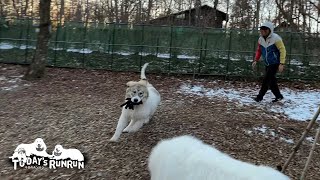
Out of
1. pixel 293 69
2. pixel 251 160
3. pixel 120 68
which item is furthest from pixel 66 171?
pixel 293 69

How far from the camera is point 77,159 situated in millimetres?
4914

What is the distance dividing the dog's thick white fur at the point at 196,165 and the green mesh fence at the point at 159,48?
1006cm

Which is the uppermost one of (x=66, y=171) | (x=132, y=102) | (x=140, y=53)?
(x=140, y=53)

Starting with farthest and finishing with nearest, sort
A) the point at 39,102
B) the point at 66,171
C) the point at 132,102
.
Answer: the point at 39,102 < the point at 132,102 < the point at 66,171

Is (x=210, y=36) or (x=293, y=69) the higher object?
(x=210, y=36)

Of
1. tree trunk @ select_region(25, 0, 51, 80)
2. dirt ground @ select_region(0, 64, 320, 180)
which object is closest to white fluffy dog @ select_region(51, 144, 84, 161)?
dirt ground @ select_region(0, 64, 320, 180)

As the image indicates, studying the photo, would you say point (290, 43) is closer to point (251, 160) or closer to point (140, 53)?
point (140, 53)

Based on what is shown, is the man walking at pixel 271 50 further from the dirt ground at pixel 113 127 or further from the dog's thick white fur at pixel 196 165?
the dog's thick white fur at pixel 196 165

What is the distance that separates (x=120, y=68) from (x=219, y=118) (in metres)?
6.59

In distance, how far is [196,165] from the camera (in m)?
2.41

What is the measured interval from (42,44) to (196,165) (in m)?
8.97

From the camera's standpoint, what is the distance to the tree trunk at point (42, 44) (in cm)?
1040

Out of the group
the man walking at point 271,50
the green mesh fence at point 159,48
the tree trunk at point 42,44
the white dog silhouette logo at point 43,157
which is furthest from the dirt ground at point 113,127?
the green mesh fence at point 159,48

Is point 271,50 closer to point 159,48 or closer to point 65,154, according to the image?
point 65,154
